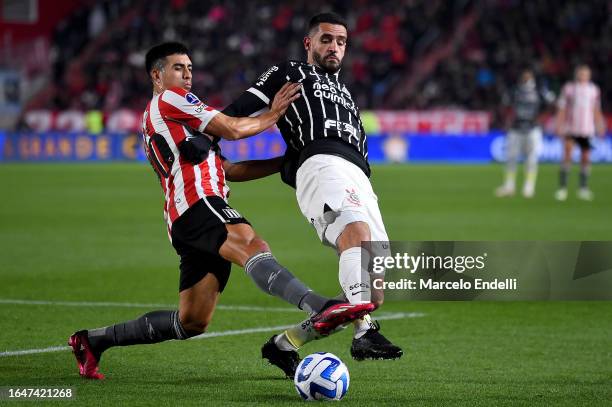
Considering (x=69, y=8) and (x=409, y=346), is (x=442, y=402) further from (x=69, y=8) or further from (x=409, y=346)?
(x=69, y=8)

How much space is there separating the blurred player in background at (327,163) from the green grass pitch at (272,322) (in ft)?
1.52

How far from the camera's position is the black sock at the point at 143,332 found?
6.04m

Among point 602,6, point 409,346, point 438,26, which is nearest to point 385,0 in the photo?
point 438,26

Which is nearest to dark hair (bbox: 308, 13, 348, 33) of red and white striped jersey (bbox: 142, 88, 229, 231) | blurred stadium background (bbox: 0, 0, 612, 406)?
red and white striped jersey (bbox: 142, 88, 229, 231)

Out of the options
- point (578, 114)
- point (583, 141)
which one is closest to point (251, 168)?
point (583, 141)

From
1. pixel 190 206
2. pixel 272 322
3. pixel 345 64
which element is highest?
pixel 345 64

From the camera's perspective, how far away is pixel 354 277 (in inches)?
222

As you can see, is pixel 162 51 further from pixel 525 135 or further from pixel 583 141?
pixel 583 141

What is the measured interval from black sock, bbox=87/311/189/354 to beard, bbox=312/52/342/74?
5.23 feet

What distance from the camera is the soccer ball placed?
5.39 meters

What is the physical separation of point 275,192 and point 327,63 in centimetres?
1607

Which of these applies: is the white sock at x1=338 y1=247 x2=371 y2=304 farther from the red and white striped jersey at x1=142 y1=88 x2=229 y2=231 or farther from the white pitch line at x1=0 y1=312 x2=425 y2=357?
the white pitch line at x1=0 y1=312 x2=425 y2=357

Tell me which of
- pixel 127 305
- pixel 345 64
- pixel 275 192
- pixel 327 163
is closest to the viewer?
pixel 327 163

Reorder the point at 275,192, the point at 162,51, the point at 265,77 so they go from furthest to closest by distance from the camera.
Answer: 1. the point at 275,192
2. the point at 265,77
3. the point at 162,51
